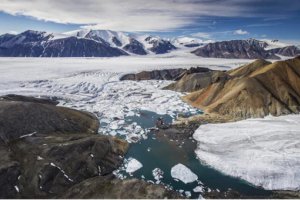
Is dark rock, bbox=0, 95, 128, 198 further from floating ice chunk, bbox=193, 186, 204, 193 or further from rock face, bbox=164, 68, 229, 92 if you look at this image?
rock face, bbox=164, 68, 229, 92

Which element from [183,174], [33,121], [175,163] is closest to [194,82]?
[175,163]

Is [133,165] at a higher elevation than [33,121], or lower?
lower

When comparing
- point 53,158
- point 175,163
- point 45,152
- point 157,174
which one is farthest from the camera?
point 175,163

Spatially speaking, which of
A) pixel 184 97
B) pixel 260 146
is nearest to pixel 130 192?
A: pixel 260 146

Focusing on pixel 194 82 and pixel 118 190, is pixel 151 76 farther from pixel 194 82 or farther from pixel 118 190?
pixel 118 190

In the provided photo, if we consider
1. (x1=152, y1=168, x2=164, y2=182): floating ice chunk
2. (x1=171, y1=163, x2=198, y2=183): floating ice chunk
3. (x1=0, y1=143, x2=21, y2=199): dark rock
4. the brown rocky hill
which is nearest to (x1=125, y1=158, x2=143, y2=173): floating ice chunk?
(x1=152, y1=168, x2=164, y2=182): floating ice chunk

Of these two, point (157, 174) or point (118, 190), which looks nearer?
point (118, 190)

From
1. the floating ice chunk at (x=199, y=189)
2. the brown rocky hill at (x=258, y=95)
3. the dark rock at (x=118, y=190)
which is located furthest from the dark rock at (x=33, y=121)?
the brown rocky hill at (x=258, y=95)
